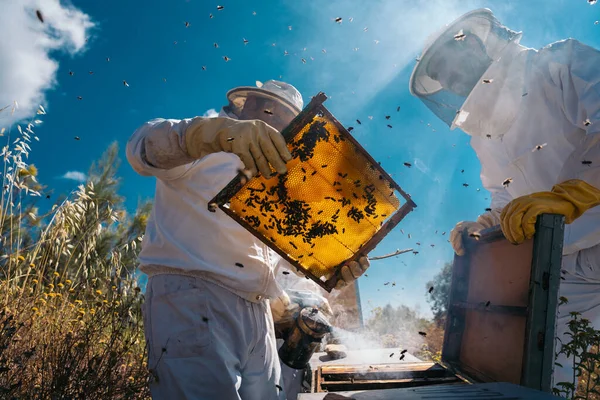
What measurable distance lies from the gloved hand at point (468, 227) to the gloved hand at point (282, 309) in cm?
138

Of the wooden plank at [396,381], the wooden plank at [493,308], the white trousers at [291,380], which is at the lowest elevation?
the white trousers at [291,380]

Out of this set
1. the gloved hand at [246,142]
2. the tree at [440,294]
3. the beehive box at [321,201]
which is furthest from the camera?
the tree at [440,294]

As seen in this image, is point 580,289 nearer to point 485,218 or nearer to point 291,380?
point 485,218

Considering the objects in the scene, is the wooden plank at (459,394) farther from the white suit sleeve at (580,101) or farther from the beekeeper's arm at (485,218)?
the white suit sleeve at (580,101)

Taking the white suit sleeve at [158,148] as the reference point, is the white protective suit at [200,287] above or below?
below

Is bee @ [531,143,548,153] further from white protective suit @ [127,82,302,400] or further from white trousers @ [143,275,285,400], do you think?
white trousers @ [143,275,285,400]

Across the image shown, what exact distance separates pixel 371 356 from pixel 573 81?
323 centimetres

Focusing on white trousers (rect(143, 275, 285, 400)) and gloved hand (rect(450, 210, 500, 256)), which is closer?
white trousers (rect(143, 275, 285, 400))

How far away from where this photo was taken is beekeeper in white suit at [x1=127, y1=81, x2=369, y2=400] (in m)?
2.13

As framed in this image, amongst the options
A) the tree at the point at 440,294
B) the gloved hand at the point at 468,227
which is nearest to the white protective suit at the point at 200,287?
the gloved hand at the point at 468,227

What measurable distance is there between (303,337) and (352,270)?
70 cm

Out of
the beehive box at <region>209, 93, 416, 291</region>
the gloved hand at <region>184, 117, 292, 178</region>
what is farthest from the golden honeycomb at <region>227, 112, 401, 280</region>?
the gloved hand at <region>184, 117, 292, 178</region>

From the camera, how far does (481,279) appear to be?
9.21 ft

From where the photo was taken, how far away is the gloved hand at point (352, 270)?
270 cm
